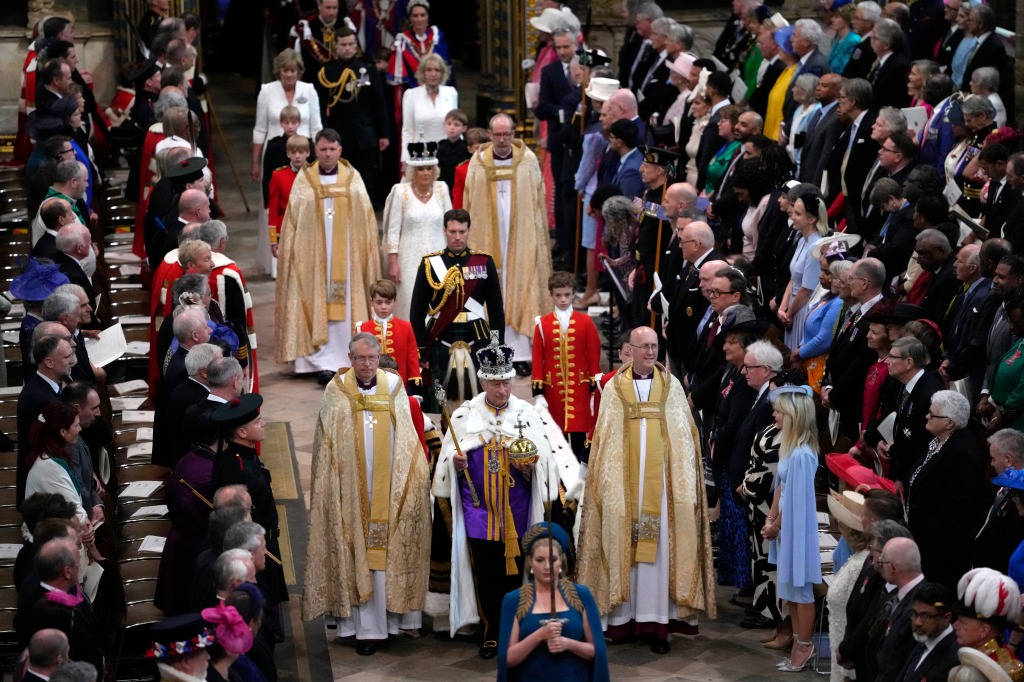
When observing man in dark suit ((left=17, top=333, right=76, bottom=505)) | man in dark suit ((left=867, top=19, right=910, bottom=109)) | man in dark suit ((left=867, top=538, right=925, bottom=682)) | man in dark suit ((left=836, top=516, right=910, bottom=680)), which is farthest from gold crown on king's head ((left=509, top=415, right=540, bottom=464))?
man in dark suit ((left=867, top=19, right=910, bottom=109))

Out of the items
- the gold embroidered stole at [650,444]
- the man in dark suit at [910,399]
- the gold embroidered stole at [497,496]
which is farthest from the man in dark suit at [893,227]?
the gold embroidered stole at [497,496]

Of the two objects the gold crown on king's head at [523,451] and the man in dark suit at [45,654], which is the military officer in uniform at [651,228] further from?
the man in dark suit at [45,654]

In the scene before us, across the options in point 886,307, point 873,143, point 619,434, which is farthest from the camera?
point 873,143

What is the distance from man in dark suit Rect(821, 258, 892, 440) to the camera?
11.0m

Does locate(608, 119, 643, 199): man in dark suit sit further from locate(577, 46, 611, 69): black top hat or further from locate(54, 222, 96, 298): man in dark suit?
locate(54, 222, 96, 298): man in dark suit

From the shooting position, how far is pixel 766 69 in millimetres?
15812

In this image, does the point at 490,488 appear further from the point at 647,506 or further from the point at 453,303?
the point at 453,303

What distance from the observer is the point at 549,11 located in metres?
17.1

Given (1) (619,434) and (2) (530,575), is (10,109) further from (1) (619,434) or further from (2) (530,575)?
(2) (530,575)

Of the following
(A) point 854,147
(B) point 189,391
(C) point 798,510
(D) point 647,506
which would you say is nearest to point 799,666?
(C) point 798,510

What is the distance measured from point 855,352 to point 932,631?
341 cm

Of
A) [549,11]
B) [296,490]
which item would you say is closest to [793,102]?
[549,11]

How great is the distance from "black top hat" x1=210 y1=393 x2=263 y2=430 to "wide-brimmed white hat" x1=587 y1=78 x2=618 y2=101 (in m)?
6.86

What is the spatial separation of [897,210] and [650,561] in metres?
3.42
